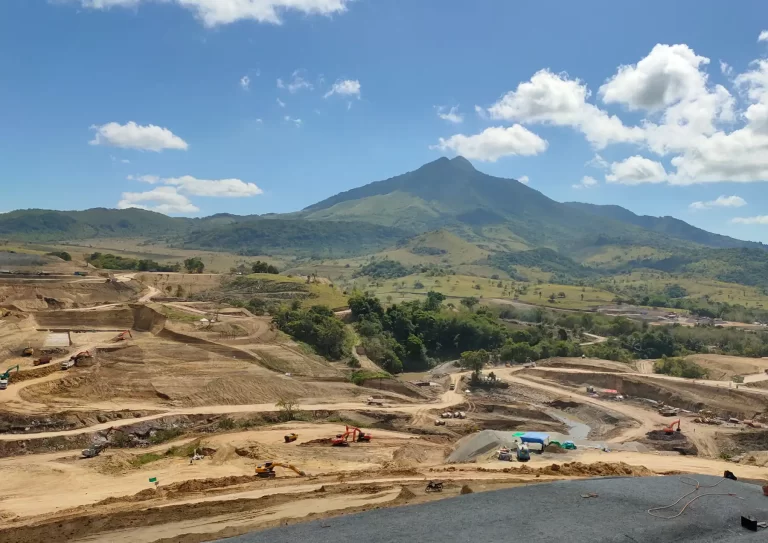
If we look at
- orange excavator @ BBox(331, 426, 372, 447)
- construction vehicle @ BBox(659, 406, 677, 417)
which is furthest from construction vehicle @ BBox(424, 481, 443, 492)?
construction vehicle @ BBox(659, 406, 677, 417)

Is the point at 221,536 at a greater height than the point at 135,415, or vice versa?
the point at 221,536

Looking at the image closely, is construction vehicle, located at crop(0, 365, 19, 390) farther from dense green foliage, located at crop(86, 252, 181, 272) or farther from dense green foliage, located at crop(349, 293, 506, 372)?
dense green foliage, located at crop(86, 252, 181, 272)

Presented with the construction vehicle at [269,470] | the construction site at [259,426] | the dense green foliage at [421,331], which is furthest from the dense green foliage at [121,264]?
the construction vehicle at [269,470]

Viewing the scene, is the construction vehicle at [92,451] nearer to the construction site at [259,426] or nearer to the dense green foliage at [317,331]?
the construction site at [259,426]

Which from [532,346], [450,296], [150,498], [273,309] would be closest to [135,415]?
[150,498]

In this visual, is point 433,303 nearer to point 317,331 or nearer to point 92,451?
point 317,331

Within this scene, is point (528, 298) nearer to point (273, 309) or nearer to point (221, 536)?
point (273, 309)
